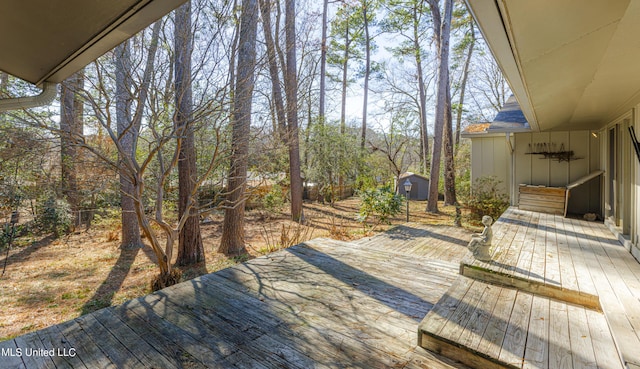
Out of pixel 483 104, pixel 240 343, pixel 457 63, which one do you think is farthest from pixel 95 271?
pixel 483 104

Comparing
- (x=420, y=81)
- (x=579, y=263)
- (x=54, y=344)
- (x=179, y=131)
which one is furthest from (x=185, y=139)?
(x=420, y=81)

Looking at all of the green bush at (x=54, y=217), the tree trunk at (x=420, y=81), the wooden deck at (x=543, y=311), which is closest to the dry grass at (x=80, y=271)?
the green bush at (x=54, y=217)

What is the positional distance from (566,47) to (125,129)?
14.4 feet

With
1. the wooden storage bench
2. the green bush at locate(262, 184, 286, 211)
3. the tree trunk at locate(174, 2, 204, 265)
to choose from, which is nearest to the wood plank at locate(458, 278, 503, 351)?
the tree trunk at locate(174, 2, 204, 265)

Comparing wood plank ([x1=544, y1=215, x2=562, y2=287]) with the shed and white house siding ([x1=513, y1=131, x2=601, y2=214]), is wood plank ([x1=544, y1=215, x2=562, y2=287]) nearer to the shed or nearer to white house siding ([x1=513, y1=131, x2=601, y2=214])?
white house siding ([x1=513, y1=131, x2=601, y2=214])

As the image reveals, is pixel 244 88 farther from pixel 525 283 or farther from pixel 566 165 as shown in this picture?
pixel 566 165

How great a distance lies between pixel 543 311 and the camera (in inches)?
90.2

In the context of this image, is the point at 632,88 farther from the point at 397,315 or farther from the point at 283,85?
the point at 283,85

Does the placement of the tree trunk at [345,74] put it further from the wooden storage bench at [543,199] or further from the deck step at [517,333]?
the deck step at [517,333]

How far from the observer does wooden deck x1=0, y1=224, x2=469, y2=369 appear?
1990 millimetres

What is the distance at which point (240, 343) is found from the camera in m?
2.16

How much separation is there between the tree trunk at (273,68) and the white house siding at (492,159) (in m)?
5.33

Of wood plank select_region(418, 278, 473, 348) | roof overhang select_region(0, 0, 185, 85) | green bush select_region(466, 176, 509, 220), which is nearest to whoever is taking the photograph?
roof overhang select_region(0, 0, 185, 85)

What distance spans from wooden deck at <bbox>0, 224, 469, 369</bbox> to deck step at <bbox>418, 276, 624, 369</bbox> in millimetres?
175
